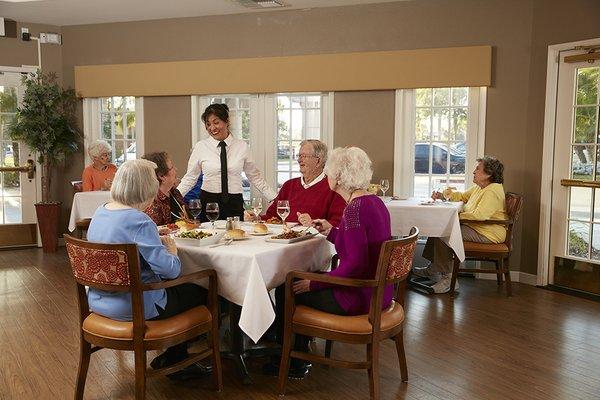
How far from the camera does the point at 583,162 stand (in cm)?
516

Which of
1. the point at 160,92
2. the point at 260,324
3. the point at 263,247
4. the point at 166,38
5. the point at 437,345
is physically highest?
the point at 166,38

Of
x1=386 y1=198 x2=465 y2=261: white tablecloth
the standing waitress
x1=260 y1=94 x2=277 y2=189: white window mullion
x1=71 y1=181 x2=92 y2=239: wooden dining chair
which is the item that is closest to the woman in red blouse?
the standing waitress

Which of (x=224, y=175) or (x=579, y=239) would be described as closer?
(x=224, y=175)

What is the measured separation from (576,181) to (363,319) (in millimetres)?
3257

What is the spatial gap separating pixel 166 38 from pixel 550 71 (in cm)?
417

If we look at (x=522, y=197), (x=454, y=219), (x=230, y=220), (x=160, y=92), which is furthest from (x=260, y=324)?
(x=160, y=92)

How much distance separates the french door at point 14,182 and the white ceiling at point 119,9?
0.86m

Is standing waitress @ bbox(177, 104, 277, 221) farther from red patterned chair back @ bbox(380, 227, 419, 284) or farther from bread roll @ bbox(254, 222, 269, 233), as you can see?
red patterned chair back @ bbox(380, 227, 419, 284)

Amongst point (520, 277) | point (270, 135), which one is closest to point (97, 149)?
point (270, 135)

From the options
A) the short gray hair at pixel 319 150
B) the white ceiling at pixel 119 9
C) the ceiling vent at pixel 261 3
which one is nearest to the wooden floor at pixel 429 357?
the short gray hair at pixel 319 150

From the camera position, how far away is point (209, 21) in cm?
659

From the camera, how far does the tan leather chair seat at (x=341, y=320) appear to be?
2.76 meters

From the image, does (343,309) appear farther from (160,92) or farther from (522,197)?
(160,92)

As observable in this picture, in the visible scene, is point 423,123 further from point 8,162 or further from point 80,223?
point 8,162
